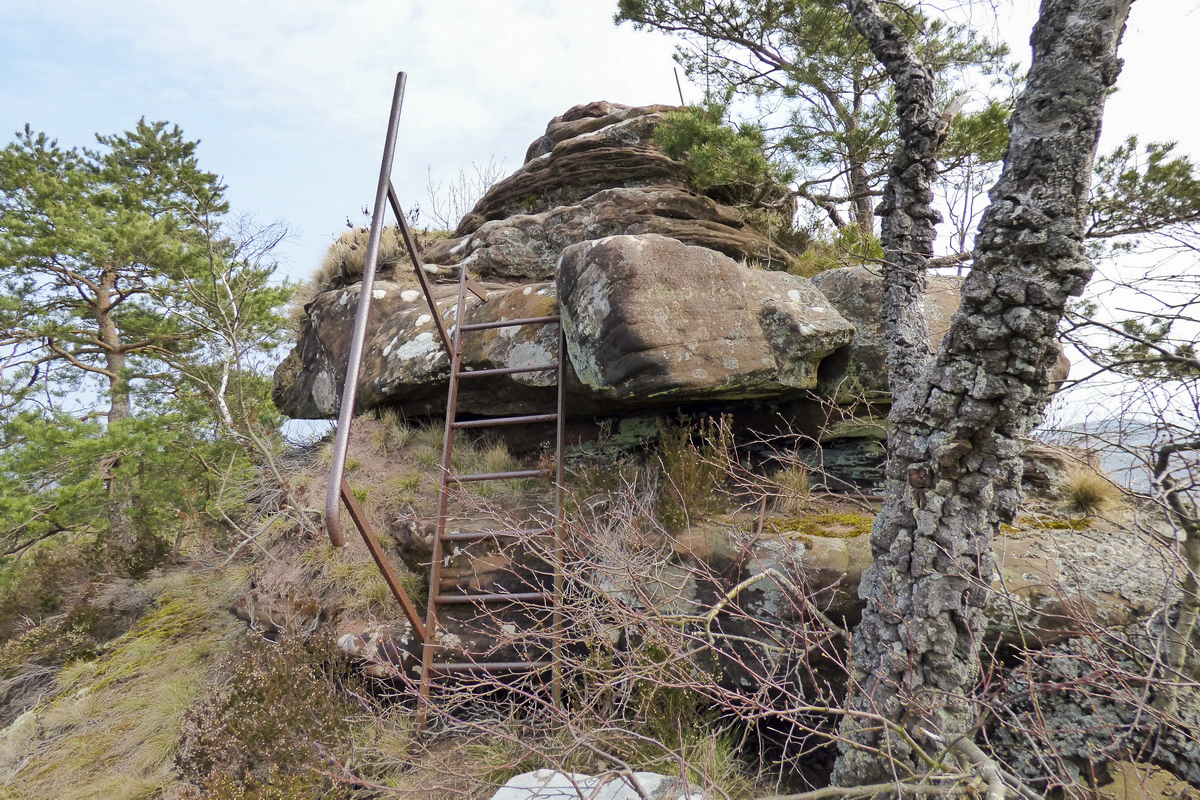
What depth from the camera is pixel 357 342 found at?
3.18 metres

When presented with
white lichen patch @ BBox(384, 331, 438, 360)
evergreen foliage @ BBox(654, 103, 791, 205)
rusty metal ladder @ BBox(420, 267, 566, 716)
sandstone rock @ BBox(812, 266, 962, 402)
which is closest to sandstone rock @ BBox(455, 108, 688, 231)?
evergreen foliage @ BBox(654, 103, 791, 205)

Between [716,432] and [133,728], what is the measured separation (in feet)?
15.2

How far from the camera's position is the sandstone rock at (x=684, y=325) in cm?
404

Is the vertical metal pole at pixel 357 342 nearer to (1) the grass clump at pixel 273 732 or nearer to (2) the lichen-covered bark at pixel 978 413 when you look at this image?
(1) the grass clump at pixel 273 732

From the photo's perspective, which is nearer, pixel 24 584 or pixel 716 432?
pixel 716 432

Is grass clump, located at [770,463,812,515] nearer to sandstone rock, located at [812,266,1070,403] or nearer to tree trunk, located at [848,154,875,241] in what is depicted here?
sandstone rock, located at [812,266,1070,403]

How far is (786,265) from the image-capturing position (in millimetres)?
6230

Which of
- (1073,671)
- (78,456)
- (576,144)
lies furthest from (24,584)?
(1073,671)

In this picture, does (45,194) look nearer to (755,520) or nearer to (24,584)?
(24,584)

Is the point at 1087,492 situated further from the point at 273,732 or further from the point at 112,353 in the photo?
the point at 112,353

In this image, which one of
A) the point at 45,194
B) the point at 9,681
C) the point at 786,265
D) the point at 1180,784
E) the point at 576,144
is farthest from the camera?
the point at 45,194

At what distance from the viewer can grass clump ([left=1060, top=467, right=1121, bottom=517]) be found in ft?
13.8

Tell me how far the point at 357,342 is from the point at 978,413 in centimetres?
277

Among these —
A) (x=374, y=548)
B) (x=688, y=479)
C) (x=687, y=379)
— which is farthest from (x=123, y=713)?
(x=687, y=379)
